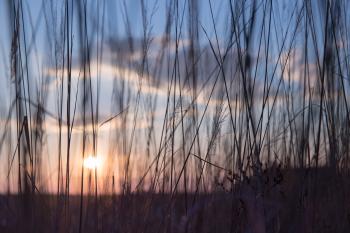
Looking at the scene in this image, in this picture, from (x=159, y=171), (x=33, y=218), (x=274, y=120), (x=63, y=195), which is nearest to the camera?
(x=33, y=218)

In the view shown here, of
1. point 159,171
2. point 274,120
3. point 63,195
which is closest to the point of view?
point 63,195

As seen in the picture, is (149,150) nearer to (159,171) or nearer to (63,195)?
(159,171)

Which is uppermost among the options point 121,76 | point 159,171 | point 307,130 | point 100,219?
point 121,76

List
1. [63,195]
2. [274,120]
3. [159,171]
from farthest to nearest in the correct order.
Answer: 1. [274,120]
2. [159,171]
3. [63,195]

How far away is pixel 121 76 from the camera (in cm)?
→ 189

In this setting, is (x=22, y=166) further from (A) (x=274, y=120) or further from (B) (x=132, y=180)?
(A) (x=274, y=120)

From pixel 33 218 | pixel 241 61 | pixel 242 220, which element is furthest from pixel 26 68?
pixel 242 220

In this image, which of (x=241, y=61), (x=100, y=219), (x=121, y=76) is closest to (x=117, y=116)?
(x=121, y=76)

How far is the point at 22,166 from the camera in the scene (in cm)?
151

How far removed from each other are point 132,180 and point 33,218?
42cm

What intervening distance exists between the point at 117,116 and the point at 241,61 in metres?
0.53

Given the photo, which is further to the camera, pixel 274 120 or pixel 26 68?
pixel 274 120

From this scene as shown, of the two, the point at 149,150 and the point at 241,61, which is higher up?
the point at 241,61

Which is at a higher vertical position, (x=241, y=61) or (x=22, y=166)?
(x=241, y=61)
